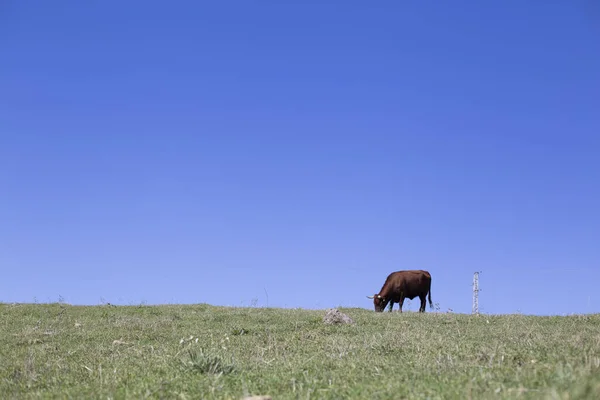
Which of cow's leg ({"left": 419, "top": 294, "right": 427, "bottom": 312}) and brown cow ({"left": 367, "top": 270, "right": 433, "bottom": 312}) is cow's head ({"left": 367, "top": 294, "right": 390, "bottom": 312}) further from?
cow's leg ({"left": 419, "top": 294, "right": 427, "bottom": 312})

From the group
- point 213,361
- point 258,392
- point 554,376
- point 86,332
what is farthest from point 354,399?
point 86,332

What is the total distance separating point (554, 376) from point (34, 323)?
18.4 metres

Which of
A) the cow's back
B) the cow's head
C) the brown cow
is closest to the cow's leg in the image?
the brown cow

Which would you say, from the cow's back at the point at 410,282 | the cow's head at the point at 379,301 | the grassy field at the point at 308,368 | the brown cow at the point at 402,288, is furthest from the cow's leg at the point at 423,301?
the grassy field at the point at 308,368

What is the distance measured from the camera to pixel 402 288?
3419cm

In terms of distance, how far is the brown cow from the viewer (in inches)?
1350

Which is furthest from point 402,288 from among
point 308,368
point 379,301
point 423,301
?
point 308,368

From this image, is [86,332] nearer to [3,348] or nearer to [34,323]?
[3,348]

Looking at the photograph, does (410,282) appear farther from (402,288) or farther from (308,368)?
(308,368)

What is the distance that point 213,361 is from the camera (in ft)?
26.1

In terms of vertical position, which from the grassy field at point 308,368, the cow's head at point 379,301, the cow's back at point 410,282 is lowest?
the grassy field at point 308,368

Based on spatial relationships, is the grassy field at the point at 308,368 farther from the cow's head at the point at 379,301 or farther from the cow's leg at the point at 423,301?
the cow's leg at the point at 423,301

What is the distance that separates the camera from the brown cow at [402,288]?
112 feet

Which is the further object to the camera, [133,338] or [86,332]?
[86,332]
